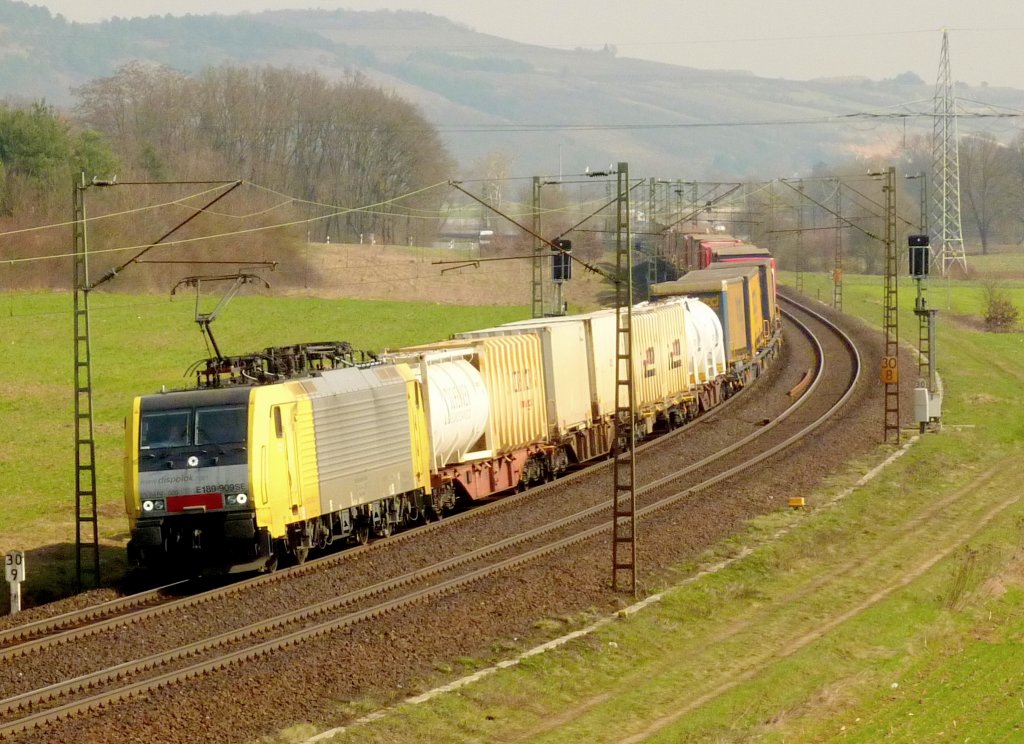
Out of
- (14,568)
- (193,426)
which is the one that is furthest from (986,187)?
(14,568)

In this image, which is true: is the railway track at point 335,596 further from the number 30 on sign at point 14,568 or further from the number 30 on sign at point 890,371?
the number 30 on sign at point 890,371

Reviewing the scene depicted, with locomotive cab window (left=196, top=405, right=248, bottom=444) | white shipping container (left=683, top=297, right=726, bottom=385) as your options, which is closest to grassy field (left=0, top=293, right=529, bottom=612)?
locomotive cab window (left=196, top=405, right=248, bottom=444)

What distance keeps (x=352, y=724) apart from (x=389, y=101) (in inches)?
4606

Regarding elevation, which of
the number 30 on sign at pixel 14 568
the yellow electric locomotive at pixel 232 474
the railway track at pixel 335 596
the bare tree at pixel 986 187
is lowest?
the railway track at pixel 335 596

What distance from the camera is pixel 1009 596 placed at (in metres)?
23.4

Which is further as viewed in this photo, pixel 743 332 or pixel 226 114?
pixel 226 114

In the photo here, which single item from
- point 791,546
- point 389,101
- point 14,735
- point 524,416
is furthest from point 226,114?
point 14,735

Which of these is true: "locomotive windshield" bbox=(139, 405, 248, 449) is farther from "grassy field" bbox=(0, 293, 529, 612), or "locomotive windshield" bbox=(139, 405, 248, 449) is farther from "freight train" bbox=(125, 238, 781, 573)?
"grassy field" bbox=(0, 293, 529, 612)

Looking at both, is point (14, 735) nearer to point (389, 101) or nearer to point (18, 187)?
point (18, 187)

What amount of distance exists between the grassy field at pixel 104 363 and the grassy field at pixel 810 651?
10496mm

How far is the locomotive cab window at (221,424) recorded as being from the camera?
22609 millimetres

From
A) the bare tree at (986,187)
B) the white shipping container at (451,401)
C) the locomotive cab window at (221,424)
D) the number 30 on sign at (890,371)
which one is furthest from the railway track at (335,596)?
the bare tree at (986,187)

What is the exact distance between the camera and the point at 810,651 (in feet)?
65.0

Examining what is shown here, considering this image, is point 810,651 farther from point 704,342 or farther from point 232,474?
point 704,342
